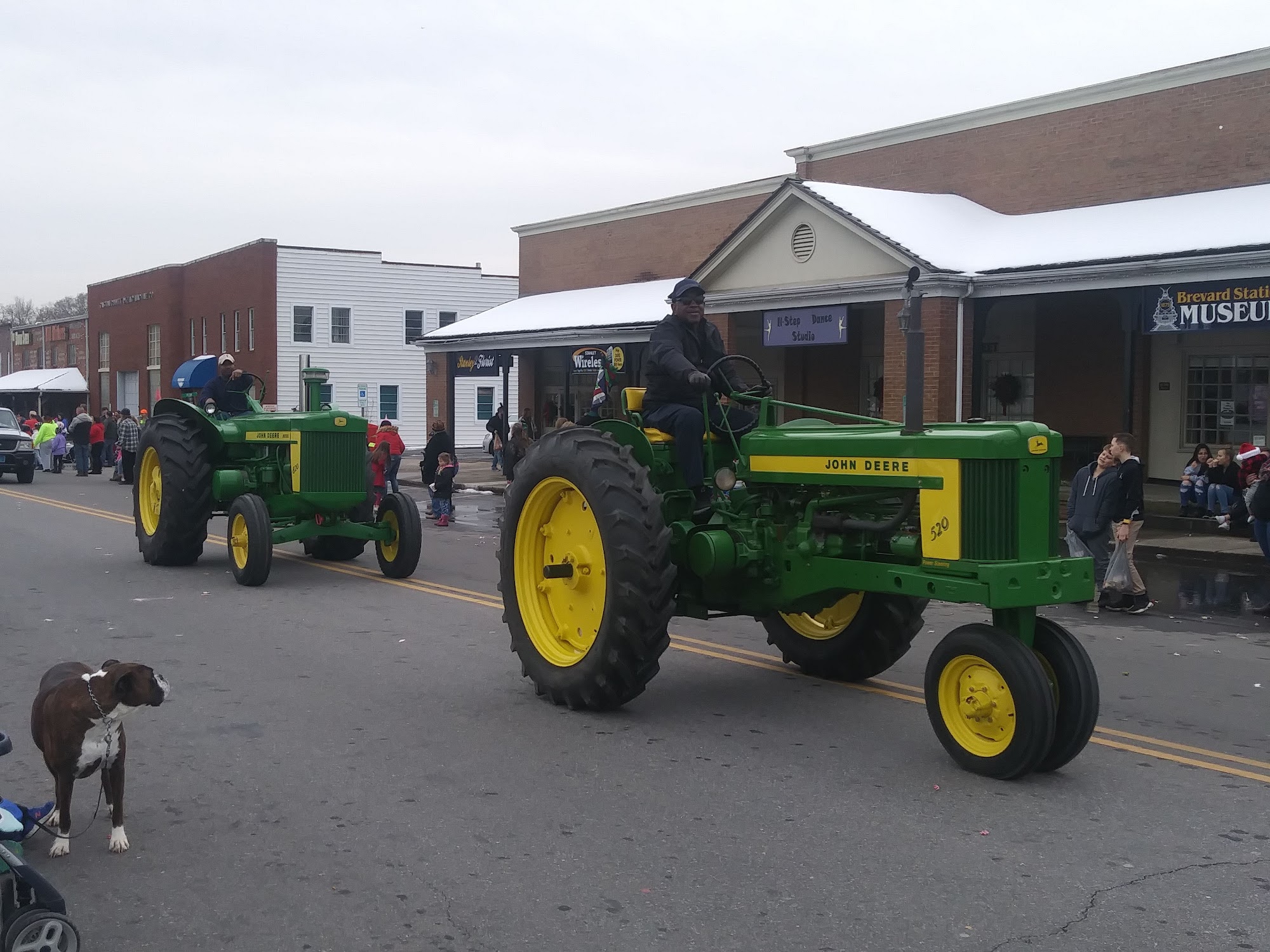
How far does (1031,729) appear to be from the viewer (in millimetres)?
5566

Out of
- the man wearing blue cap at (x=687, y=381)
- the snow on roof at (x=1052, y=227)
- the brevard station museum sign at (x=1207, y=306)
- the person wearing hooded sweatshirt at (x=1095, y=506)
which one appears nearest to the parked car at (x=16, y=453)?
the snow on roof at (x=1052, y=227)

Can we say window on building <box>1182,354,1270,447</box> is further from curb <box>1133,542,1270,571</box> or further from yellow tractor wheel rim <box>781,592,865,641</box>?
yellow tractor wheel rim <box>781,592,865,641</box>

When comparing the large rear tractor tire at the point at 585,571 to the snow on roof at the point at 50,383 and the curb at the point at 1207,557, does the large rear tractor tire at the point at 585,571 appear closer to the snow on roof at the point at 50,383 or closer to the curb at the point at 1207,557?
the curb at the point at 1207,557

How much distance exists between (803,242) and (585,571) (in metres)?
15.8

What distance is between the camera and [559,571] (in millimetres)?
7391

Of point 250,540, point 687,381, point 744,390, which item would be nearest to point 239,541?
point 250,540

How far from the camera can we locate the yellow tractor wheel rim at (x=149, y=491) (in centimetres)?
1433

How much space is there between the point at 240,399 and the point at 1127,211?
14165 mm

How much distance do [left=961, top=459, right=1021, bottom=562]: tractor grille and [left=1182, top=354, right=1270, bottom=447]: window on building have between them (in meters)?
15.6

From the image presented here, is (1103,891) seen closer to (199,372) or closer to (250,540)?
(250,540)

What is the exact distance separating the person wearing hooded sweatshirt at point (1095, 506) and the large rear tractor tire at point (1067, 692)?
6.12 m

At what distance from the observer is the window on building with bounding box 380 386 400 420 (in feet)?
156

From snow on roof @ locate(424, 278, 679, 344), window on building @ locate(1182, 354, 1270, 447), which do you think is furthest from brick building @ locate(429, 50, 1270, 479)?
snow on roof @ locate(424, 278, 679, 344)

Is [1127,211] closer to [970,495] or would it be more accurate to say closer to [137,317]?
[970,495]
